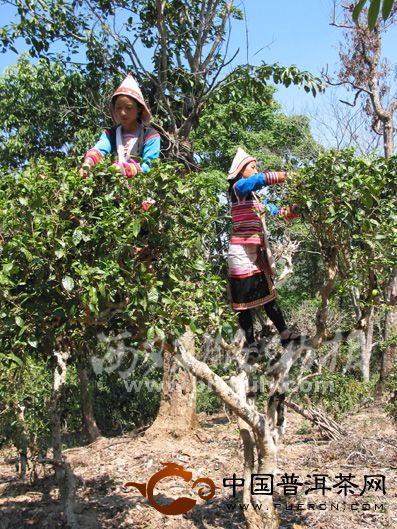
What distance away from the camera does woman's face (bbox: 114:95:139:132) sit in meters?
3.79

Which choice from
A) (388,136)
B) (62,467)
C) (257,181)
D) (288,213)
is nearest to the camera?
(288,213)

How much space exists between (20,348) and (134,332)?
0.74 meters

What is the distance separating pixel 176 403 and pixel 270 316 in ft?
13.1

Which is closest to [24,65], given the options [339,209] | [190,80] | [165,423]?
[190,80]

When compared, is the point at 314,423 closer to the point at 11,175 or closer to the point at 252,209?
the point at 252,209

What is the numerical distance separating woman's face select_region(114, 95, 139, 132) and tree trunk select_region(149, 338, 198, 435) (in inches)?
177

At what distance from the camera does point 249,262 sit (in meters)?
4.26

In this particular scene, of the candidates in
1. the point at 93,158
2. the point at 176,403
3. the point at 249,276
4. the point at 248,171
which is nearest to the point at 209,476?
the point at 176,403

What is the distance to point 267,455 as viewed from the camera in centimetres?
406

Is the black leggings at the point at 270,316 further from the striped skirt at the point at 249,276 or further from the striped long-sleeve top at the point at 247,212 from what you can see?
the striped long-sleeve top at the point at 247,212

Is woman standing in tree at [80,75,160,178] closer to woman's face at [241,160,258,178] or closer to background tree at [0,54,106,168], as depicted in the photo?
woman's face at [241,160,258,178]

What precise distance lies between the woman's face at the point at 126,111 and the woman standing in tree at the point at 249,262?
0.87 meters

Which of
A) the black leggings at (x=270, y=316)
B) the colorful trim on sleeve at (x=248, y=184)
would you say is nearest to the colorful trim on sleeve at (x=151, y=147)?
the colorful trim on sleeve at (x=248, y=184)

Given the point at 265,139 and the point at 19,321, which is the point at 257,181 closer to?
the point at 19,321
